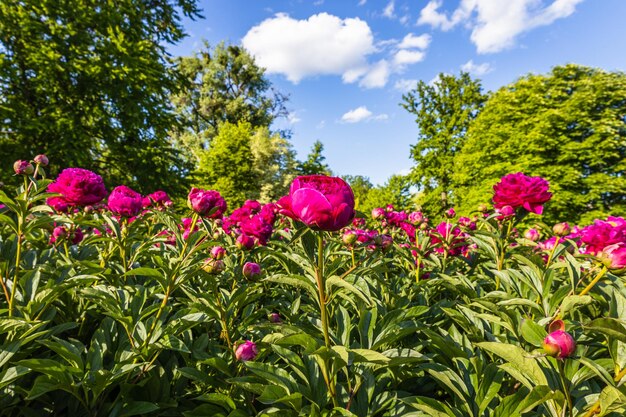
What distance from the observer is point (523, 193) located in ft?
6.17

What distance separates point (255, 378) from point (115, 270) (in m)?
1.09

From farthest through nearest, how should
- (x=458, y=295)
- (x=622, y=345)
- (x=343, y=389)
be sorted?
(x=458, y=295)
(x=343, y=389)
(x=622, y=345)

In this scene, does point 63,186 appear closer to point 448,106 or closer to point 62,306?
point 62,306

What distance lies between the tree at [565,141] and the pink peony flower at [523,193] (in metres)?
12.5

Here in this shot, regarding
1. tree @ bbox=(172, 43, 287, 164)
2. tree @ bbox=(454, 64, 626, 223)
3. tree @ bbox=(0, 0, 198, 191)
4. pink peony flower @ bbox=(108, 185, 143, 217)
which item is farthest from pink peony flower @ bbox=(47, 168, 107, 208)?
tree @ bbox=(172, 43, 287, 164)

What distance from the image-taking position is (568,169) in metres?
12.8

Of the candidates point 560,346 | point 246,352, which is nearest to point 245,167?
point 246,352

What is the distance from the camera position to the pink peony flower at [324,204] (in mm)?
854

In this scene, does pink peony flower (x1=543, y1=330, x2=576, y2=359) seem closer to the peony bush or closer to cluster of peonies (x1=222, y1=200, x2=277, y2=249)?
the peony bush

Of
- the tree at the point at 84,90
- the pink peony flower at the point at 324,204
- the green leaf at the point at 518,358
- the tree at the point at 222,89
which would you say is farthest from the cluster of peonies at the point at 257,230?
the tree at the point at 222,89

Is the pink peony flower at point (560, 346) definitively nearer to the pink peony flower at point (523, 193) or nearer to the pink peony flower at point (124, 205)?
the pink peony flower at point (523, 193)

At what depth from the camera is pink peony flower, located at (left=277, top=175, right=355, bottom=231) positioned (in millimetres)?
A: 854

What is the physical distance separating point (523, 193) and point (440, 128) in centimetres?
1917

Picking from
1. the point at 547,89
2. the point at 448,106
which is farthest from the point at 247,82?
the point at 547,89
